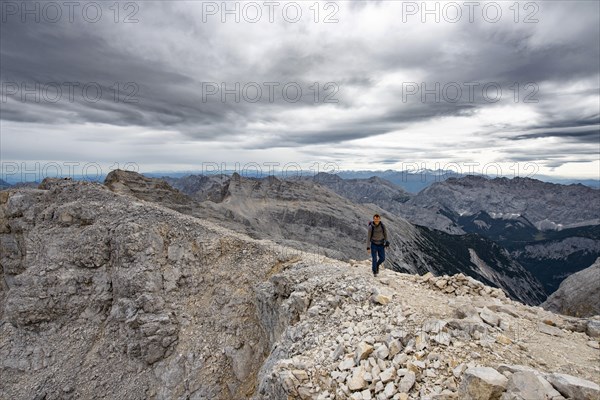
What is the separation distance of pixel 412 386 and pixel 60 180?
53346 mm

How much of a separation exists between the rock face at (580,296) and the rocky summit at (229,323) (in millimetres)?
55596

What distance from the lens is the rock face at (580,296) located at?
57688mm

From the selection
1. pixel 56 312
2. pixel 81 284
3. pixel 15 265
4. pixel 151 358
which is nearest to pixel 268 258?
pixel 151 358

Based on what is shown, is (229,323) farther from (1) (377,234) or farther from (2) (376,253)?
(1) (377,234)

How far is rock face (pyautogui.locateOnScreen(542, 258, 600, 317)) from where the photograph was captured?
57688mm

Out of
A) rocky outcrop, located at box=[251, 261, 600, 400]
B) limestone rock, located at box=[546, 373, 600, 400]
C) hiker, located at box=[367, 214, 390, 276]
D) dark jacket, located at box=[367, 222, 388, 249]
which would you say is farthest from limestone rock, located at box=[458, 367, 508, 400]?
dark jacket, located at box=[367, 222, 388, 249]

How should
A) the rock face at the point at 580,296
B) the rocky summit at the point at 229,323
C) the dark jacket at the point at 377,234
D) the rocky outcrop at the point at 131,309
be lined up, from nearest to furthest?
the rocky summit at the point at 229,323 → the dark jacket at the point at 377,234 → the rocky outcrop at the point at 131,309 → the rock face at the point at 580,296

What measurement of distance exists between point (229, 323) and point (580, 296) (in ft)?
220

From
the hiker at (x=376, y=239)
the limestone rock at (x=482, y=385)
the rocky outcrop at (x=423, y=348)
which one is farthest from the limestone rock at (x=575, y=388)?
the hiker at (x=376, y=239)

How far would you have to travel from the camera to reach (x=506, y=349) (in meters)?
11.9

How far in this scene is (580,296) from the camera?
6116cm

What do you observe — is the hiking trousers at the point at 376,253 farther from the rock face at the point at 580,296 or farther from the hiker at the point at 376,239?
the rock face at the point at 580,296

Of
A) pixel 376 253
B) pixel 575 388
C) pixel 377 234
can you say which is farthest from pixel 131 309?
pixel 575 388

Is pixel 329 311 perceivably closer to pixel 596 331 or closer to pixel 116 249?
pixel 596 331
